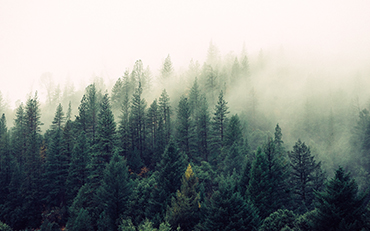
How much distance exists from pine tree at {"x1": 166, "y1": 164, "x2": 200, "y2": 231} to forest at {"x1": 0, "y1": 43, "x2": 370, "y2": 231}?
0.46 ft

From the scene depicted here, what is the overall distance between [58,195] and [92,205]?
45.9 ft

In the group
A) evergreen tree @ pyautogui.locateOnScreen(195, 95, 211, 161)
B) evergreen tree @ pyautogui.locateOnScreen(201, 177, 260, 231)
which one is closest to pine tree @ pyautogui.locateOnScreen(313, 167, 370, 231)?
evergreen tree @ pyautogui.locateOnScreen(201, 177, 260, 231)

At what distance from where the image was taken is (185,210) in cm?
2525

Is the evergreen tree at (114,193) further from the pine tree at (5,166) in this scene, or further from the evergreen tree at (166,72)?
the evergreen tree at (166,72)

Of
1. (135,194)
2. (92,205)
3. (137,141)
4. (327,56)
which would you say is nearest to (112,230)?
(135,194)

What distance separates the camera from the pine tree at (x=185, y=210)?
24797 mm

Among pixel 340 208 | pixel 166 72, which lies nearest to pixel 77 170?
pixel 340 208

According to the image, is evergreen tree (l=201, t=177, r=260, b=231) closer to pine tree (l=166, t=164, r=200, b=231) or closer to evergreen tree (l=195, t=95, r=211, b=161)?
pine tree (l=166, t=164, r=200, b=231)

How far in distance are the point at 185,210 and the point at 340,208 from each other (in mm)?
14905

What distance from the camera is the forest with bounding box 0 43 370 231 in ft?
72.0

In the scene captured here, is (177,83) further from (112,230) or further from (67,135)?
(112,230)

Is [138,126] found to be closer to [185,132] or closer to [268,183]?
[185,132]

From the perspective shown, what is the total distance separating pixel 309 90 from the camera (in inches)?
3187

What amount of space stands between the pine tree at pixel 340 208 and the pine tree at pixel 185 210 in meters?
12.9
